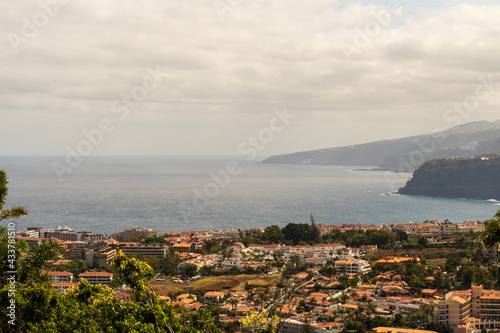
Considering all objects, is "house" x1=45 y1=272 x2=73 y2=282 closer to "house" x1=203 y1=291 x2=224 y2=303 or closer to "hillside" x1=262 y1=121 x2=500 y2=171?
Answer: "house" x1=203 y1=291 x2=224 y2=303

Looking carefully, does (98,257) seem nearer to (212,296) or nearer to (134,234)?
(134,234)

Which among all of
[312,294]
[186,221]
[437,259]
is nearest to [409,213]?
[186,221]

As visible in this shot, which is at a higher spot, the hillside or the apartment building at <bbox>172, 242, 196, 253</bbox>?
the hillside

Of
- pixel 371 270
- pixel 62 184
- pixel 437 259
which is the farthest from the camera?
pixel 62 184

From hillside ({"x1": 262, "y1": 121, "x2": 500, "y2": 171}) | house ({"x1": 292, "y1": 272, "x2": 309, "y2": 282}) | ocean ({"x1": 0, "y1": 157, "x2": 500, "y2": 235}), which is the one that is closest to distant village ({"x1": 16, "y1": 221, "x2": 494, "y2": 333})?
house ({"x1": 292, "y1": 272, "x2": 309, "y2": 282})

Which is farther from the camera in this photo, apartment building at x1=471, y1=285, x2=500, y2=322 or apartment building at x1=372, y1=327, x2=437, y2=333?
apartment building at x1=471, y1=285, x2=500, y2=322

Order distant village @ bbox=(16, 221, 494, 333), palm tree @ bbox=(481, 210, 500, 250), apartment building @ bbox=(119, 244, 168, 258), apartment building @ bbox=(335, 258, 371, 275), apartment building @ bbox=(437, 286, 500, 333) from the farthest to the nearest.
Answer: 1. apartment building @ bbox=(119, 244, 168, 258)
2. apartment building @ bbox=(335, 258, 371, 275)
3. distant village @ bbox=(16, 221, 494, 333)
4. apartment building @ bbox=(437, 286, 500, 333)
5. palm tree @ bbox=(481, 210, 500, 250)

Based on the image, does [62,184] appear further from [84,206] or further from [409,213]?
[409,213]
